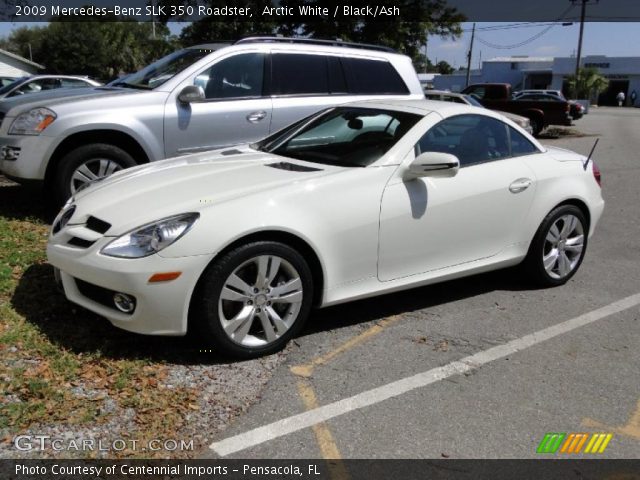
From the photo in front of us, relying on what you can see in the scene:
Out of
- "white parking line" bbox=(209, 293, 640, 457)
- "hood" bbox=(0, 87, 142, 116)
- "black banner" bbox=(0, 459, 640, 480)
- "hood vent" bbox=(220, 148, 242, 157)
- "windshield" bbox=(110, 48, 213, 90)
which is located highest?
"windshield" bbox=(110, 48, 213, 90)

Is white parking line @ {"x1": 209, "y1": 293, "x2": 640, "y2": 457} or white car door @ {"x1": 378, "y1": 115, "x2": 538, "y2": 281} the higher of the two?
white car door @ {"x1": 378, "y1": 115, "x2": 538, "y2": 281}

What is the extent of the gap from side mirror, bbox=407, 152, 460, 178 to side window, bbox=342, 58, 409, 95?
3169mm

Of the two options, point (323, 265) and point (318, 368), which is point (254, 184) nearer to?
point (323, 265)

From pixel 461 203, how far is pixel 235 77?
3093mm

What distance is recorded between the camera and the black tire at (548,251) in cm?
506

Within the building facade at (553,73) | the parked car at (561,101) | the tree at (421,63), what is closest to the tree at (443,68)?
the tree at (421,63)

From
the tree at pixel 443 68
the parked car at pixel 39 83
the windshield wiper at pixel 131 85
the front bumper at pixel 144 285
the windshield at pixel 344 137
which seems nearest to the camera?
the front bumper at pixel 144 285

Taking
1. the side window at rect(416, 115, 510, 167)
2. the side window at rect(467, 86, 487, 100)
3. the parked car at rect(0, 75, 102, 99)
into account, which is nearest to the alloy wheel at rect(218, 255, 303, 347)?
the side window at rect(416, 115, 510, 167)

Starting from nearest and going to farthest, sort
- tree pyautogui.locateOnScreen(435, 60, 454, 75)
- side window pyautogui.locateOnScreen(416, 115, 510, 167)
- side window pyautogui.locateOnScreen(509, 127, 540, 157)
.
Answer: side window pyautogui.locateOnScreen(416, 115, 510, 167) → side window pyautogui.locateOnScreen(509, 127, 540, 157) → tree pyautogui.locateOnScreen(435, 60, 454, 75)

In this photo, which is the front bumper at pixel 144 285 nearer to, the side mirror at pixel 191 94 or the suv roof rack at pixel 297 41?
the side mirror at pixel 191 94

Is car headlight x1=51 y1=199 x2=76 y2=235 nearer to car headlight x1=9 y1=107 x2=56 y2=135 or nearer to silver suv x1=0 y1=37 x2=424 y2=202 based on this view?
silver suv x1=0 y1=37 x2=424 y2=202

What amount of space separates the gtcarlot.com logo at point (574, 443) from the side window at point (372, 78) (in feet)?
16.0

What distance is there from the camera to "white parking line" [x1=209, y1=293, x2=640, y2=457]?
302 cm

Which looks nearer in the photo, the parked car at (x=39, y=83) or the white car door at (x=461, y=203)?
the white car door at (x=461, y=203)
